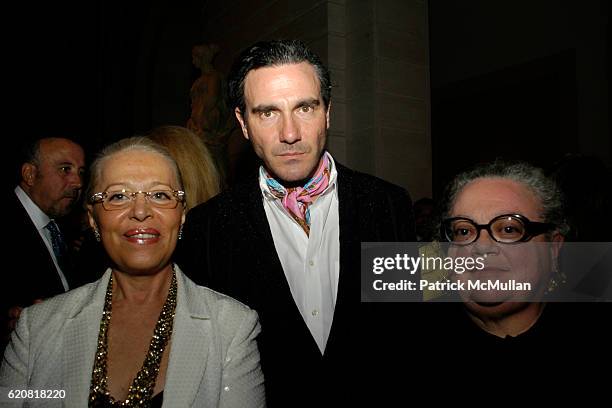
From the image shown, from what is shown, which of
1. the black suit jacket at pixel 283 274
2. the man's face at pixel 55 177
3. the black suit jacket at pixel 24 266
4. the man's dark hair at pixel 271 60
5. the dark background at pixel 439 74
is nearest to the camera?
the black suit jacket at pixel 283 274

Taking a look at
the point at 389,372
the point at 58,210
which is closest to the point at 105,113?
the point at 58,210

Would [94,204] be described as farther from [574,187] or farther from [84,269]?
[574,187]

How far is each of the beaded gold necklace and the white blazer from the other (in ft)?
0.10

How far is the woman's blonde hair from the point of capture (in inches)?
83.7

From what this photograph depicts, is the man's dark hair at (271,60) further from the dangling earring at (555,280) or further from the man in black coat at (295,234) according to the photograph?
the dangling earring at (555,280)

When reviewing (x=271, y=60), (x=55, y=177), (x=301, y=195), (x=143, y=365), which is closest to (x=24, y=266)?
(x=55, y=177)

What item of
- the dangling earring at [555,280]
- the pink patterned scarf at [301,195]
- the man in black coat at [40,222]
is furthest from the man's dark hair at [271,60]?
the man in black coat at [40,222]

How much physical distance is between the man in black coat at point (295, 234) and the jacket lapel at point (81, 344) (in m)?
0.44

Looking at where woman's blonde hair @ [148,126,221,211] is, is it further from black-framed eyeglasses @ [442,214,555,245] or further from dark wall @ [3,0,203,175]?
dark wall @ [3,0,203,175]

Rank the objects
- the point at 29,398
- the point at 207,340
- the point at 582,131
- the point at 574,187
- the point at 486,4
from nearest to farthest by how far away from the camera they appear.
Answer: the point at 29,398 → the point at 207,340 → the point at 574,187 → the point at 582,131 → the point at 486,4

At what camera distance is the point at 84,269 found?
2.04m

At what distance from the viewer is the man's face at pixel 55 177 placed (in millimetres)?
2834

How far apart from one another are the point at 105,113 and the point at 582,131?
643 centimetres

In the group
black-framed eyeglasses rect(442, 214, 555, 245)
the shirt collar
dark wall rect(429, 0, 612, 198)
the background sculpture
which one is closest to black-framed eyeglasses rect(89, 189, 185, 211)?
black-framed eyeglasses rect(442, 214, 555, 245)
